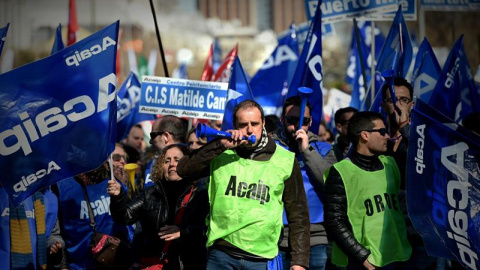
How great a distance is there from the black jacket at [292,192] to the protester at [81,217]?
5.55 ft

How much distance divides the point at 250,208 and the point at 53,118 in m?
1.55

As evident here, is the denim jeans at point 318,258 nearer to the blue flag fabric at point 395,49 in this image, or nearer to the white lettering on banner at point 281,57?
the blue flag fabric at point 395,49

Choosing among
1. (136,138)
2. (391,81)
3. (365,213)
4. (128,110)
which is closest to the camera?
(365,213)

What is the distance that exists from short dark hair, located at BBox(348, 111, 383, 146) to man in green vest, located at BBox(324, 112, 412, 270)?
9cm

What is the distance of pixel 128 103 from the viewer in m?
10.5

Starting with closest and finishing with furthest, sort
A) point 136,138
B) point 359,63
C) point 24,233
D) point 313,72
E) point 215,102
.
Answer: point 24,233
point 313,72
point 215,102
point 136,138
point 359,63

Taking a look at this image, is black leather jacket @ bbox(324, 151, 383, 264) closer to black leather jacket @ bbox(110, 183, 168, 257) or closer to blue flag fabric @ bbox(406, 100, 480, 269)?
blue flag fabric @ bbox(406, 100, 480, 269)

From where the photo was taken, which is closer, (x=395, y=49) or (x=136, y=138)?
(x=395, y=49)

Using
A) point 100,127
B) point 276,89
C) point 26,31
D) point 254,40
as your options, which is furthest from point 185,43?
point 100,127

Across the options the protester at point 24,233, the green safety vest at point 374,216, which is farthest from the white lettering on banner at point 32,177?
the green safety vest at point 374,216

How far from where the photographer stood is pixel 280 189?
5145mm

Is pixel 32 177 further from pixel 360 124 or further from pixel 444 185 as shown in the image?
pixel 444 185

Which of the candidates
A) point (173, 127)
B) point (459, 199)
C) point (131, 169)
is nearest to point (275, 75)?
point (173, 127)

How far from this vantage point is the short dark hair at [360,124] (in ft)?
19.2
